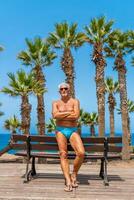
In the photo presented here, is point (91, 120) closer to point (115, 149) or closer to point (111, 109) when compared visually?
point (111, 109)

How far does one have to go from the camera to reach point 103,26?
42594 mm

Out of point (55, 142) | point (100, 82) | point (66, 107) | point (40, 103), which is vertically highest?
point (100, 82)

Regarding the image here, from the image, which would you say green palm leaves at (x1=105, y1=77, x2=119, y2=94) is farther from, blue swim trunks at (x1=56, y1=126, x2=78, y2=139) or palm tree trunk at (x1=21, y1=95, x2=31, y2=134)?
blue swim trunks at (x1=56, y1=126, x2=78, y2=139)

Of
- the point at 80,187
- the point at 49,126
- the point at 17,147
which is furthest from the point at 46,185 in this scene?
the point at 49,126

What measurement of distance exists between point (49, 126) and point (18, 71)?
2682 cm

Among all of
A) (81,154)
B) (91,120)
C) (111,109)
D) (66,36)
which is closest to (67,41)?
(66,36)

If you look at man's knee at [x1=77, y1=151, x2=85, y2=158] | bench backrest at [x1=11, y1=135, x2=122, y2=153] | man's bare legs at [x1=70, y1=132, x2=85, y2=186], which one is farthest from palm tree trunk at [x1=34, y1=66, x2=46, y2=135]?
man's knee at [x1=77, y1=151, x2=85, y2=158]

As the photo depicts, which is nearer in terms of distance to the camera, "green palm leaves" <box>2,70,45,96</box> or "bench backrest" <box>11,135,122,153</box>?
"bench backrest" <box>11,135,122,153</box>

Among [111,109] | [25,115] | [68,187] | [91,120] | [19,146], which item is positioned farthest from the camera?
[91,120]

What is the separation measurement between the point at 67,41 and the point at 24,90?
6.09 meters

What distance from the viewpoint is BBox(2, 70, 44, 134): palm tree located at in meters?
41.7

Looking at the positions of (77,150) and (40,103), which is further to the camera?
(40,103)

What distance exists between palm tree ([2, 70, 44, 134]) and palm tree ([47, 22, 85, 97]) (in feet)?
9.95

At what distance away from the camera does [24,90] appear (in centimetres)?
4206
